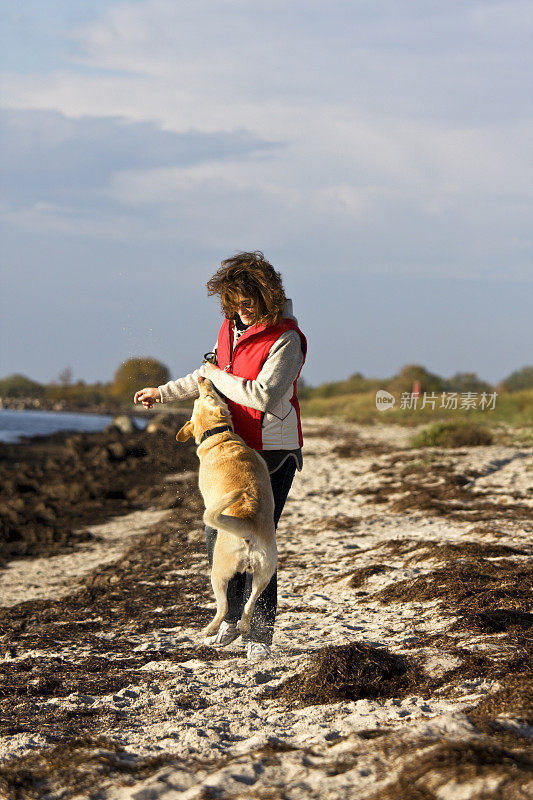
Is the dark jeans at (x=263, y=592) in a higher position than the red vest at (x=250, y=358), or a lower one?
lower

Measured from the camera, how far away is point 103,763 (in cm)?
337

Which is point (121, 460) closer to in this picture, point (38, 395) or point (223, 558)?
point (223, 558)

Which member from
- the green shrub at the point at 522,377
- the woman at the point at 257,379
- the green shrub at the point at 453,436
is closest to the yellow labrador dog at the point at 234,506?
the woman at the point at 257,379

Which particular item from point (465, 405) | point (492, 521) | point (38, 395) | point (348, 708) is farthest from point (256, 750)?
point (38, 395)

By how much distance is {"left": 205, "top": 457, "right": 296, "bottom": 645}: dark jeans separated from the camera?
4664 millimetres

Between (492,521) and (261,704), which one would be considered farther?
(492,521)

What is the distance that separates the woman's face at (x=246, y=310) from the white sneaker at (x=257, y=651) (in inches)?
81.7

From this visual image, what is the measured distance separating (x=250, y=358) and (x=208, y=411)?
409 millimetres

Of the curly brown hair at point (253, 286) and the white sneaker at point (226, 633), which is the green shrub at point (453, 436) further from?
the curly brown hair at point (253, 286)

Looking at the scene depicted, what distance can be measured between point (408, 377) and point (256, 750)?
128 feet

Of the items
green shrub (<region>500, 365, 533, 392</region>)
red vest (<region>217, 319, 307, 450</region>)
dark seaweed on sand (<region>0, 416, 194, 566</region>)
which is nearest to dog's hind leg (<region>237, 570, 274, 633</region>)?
red vest (<region>217, 319, 307, 450</region>)

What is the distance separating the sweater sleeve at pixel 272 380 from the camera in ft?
14.3

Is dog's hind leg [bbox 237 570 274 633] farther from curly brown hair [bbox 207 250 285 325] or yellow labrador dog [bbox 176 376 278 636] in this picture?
curly brown hair [bbox 207 250 285 325]

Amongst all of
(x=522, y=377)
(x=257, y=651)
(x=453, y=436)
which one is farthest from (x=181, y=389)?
(x=522, y=377)
